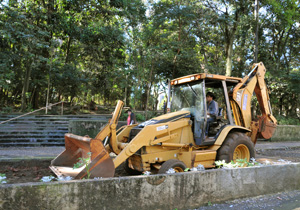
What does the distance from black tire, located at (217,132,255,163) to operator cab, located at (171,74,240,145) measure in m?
0.31

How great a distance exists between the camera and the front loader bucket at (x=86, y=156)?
4215 mm

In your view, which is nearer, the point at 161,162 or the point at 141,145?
the point at 141,145

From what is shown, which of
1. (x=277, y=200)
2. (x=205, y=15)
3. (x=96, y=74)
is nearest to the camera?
(x=277, y=200)

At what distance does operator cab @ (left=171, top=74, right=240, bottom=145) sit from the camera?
5766mm

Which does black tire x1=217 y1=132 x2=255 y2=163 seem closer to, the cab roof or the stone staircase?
the cab roof

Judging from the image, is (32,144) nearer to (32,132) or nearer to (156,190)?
(32,132)

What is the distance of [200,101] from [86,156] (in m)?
3.03

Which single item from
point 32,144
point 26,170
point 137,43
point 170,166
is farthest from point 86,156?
point 137,43

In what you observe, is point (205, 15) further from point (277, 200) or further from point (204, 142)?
point (277, 200)

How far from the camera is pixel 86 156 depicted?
5.02 meters

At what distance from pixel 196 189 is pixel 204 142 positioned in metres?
2.03

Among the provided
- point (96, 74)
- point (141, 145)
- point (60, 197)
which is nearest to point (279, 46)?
point (96, 74)

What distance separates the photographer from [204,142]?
572 centimetres

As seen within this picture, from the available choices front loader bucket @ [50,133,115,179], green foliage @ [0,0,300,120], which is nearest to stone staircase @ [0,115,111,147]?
green foliage @ [0,0,300,120]
